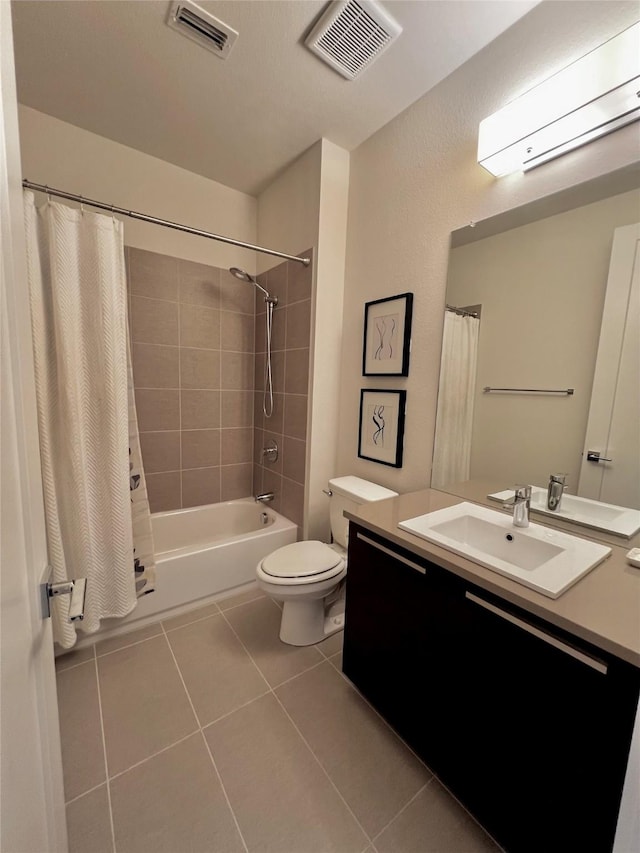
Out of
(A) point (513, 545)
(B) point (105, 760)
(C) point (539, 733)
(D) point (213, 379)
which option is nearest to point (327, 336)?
(D) point (213, 379)

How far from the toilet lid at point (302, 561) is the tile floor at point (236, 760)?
43 cm

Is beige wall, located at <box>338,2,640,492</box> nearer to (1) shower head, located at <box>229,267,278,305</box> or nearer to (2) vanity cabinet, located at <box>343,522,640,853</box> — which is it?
(1) shower head, located at <box>229,267,278,305</box>

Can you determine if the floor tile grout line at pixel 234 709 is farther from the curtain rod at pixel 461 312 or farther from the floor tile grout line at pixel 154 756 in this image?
the curtain rod at pixel 461 312

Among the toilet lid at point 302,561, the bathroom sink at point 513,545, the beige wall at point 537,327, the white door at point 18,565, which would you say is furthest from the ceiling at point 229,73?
the toilet lid at point 302,561

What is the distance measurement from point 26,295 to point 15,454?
0.32 metres

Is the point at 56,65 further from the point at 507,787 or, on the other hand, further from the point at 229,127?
the point at 507,787

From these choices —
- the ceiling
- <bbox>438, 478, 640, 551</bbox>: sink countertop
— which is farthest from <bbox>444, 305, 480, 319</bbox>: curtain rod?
the ceiling

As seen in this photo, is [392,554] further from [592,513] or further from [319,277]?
[319,277]

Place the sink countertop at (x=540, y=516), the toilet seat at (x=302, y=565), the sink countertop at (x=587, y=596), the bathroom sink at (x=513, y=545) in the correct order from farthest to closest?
the toilet seat at (x=302, y=565), the sink countertop at (x=540, y=516), the bathroom sink at (x=513, y=545), the sink countertop at (x=587, y=596)

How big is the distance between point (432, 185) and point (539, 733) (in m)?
2.02

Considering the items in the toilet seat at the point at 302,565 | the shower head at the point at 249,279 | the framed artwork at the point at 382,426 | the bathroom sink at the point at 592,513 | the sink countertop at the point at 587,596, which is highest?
the shower head at the point at 249,279

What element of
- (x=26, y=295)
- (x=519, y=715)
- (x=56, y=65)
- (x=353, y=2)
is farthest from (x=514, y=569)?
(x=56, y=65)

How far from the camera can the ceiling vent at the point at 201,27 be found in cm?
125

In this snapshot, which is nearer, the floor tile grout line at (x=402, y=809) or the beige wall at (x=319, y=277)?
the floor tile grout line at (x=402, y=809)
